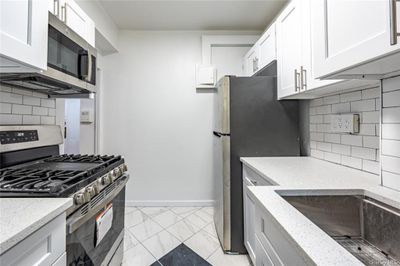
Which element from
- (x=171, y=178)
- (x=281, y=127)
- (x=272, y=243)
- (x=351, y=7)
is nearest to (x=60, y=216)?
(x=272, y=243)

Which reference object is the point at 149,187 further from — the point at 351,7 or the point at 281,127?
the point at 351,7

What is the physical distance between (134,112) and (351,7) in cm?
254

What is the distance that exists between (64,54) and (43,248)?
103cm

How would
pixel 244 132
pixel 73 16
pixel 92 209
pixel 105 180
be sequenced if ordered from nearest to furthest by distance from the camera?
pixel 92 209 → pixel 105 180 → pixel 73 16 → pixel 244 132

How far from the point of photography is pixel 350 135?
140 centimetres

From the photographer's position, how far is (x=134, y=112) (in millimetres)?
2840

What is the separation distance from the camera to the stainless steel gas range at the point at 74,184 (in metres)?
0.88

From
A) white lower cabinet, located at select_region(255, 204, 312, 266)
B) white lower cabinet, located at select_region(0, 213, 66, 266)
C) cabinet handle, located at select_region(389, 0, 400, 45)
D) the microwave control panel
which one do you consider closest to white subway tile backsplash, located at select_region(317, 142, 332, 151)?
white lower cabinet, located at select_region(255, 204, 312, 266)

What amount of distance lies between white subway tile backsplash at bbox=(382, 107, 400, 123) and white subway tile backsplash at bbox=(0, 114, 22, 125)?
212 centimetres

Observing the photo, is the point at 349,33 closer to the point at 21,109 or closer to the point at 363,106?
the point at 363,106

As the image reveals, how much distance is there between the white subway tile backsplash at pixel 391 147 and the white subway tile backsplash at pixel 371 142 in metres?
0.20

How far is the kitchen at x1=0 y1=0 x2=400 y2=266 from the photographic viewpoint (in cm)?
78

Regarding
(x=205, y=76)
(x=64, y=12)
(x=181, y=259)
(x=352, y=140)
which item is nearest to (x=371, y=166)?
(x=352, y=140)

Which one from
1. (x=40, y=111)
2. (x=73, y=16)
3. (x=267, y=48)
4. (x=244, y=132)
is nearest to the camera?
(x=73, y=16)
